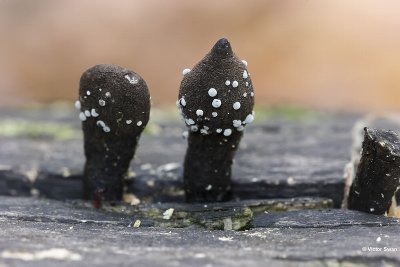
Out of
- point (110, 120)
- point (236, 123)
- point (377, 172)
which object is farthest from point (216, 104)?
point (377, 172)

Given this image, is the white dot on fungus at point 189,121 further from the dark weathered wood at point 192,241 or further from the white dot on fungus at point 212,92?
the dark weathered wood at point 192,241

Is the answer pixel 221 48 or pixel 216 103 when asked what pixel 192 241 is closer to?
pixel 216 103

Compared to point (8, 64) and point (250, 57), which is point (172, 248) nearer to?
point (250, 57)

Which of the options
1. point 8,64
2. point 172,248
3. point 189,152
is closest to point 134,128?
point 189,152

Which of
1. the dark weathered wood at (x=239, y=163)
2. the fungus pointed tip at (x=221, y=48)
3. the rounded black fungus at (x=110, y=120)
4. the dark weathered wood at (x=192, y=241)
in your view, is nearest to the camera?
the dark weathered wood at (x=192, y=241)

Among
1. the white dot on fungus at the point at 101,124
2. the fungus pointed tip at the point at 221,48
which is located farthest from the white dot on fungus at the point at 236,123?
the white dot on fungus at the point at 101,124
